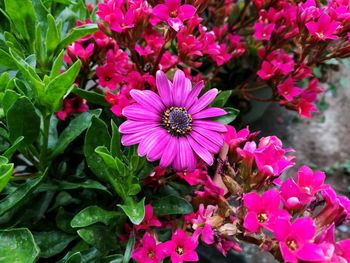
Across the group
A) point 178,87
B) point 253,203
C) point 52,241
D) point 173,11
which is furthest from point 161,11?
point 52,241

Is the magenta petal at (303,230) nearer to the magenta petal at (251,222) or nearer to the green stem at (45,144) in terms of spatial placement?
the magenta petal at (251,222)

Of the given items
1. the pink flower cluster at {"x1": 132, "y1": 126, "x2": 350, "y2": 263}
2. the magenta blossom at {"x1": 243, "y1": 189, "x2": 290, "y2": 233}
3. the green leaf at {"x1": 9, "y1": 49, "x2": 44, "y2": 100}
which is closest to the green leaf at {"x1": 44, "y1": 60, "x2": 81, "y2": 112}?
the green leaf at {"x1": 9, "y1": 49, "x2": 44, "y2": 100}

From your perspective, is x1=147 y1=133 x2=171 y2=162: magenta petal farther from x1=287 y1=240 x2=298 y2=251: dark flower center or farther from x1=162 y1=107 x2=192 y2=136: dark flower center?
x1=287 y1=240 x2=298 y2=251: dark flower center

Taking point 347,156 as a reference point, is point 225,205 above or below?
above

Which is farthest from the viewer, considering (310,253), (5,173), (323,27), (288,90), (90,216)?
(288,90)

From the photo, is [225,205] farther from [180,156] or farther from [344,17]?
[344,17]

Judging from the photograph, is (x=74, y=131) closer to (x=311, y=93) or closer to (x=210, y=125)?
(x=210, y=125)

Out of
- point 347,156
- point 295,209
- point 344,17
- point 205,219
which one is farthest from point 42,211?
point 347,156
